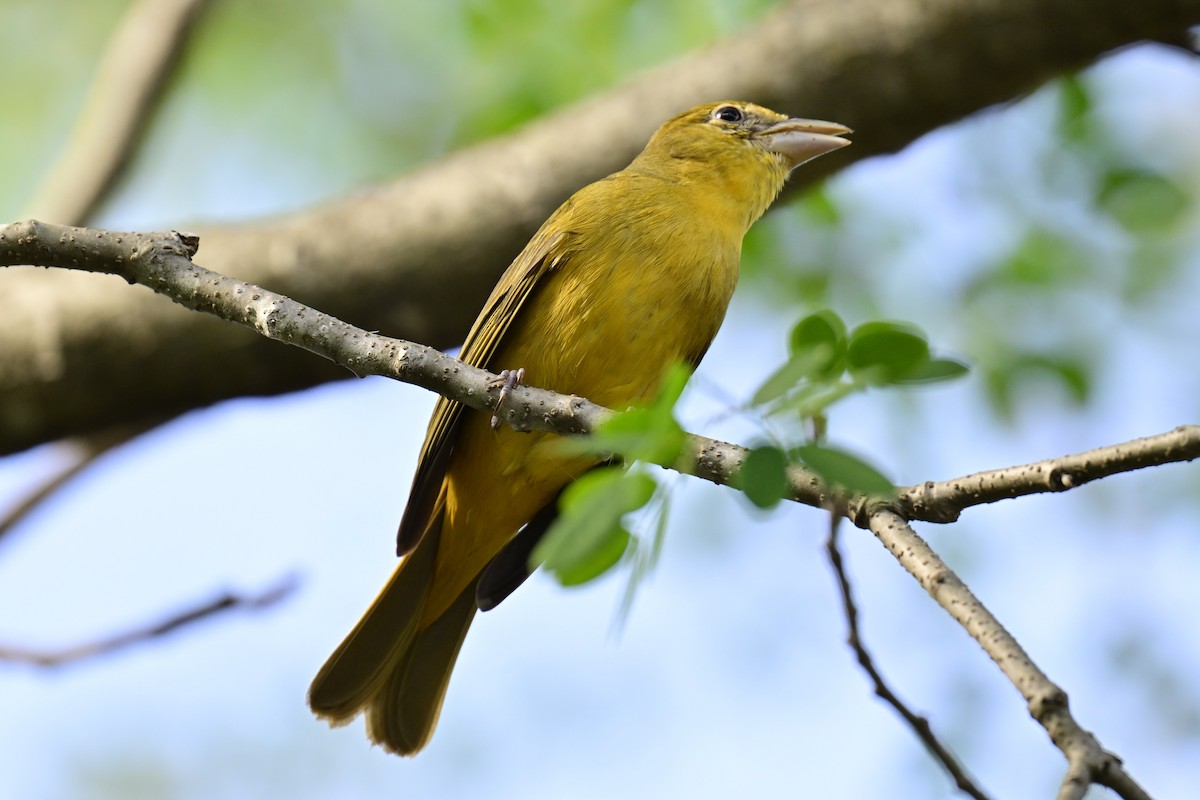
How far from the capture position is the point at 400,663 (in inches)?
180

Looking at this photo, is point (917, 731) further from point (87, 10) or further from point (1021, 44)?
point (87, 10)

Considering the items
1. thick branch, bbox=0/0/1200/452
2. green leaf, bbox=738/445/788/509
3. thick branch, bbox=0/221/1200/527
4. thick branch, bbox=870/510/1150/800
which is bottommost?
thick branch, bbox=870/510/1150/800

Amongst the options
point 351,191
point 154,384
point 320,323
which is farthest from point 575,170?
point 320,323

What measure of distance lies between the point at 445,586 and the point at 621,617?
108 inches

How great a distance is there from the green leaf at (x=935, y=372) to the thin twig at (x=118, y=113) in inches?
167

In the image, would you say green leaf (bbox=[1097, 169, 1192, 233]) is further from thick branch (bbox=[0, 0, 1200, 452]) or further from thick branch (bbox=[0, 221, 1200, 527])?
thick branch (bbox=[0, 221, 1200, 527])

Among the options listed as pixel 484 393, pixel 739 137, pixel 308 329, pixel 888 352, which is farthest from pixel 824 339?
pixel 739 137

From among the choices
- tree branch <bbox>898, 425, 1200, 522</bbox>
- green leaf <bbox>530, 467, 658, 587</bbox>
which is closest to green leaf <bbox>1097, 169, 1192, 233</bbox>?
tree branch <bbox>898, 425, 1200, 522</bbox>

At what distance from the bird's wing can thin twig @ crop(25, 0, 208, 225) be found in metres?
2.13

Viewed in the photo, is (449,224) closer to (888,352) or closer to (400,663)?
(400,663)

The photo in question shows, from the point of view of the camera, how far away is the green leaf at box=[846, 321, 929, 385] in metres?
2.08

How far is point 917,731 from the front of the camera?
217 centimetres

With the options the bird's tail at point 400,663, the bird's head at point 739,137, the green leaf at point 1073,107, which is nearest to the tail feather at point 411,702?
the bird's tail at point 400,663

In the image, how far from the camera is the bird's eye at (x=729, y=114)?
5117mm
